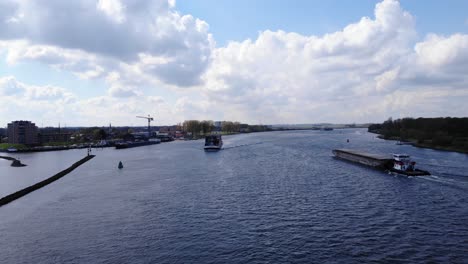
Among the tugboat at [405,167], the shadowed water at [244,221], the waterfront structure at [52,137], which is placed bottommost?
the shadowed water at [244,221]

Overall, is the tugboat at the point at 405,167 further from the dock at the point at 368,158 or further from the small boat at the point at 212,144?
the small boat at the point at 212,144

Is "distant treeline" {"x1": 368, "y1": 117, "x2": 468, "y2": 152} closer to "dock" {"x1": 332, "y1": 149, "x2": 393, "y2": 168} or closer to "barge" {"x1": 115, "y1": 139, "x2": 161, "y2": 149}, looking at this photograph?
"dock" {"x1": 332, "y1": 149, "x2": 393, "y2": 168}

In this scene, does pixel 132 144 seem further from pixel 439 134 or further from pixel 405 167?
pixel 405 167

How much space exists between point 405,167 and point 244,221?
114 feet

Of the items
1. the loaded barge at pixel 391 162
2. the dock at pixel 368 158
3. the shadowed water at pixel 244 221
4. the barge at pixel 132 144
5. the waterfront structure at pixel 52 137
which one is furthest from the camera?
the waterfront structure at pixel 52 137

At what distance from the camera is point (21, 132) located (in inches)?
6344

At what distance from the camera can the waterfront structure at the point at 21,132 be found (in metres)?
160

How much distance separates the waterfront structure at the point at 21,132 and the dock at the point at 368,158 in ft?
478

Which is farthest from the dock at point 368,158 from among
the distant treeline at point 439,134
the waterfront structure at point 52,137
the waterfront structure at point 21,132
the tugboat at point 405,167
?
the waterfront structure at point 52,137

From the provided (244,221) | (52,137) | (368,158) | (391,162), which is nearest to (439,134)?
(368,158)

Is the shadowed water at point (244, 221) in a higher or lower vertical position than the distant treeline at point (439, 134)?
lower

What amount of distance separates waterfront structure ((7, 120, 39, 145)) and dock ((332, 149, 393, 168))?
14584 cm

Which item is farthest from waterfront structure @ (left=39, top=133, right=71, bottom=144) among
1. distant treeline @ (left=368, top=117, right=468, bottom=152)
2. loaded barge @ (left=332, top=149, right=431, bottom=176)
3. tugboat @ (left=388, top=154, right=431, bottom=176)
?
tugboat @ (left=388, top=154, right=431, bottom=176)

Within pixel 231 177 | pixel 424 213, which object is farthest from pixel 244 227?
pixel 231 177
